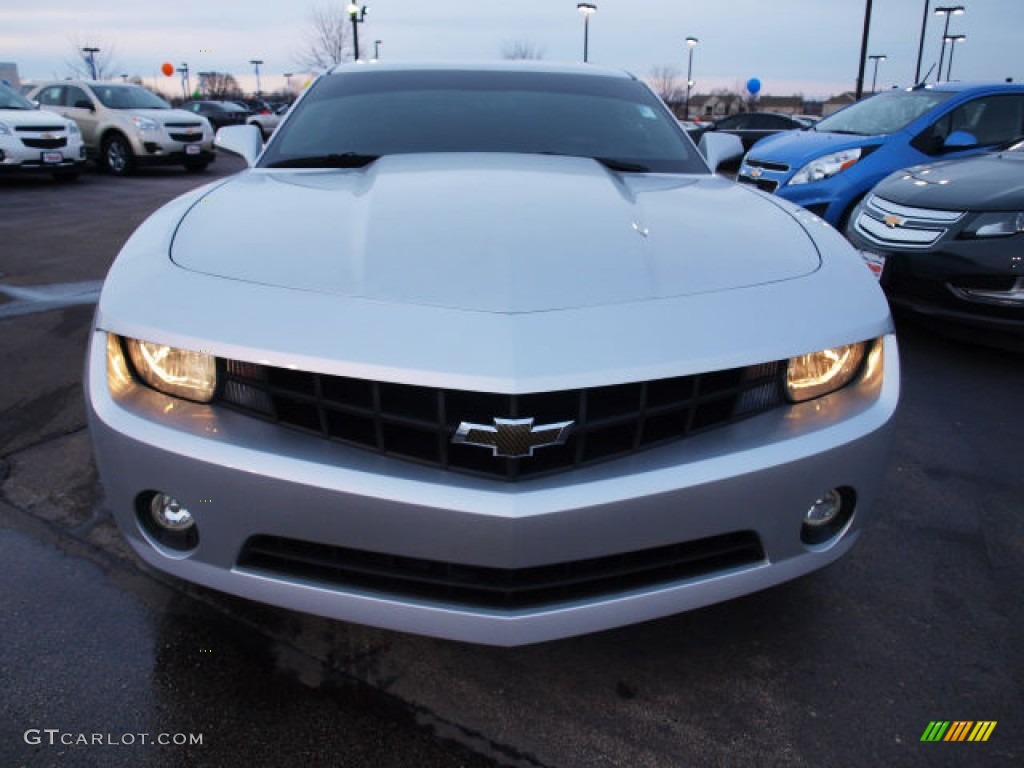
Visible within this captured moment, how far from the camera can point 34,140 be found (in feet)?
37.6

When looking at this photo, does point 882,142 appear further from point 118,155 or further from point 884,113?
point 118,155

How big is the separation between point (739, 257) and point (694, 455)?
58 centimetres

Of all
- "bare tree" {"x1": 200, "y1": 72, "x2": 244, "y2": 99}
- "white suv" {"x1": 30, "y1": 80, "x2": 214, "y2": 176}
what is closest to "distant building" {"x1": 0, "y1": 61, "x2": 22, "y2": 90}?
"white suv" {"x1": 30, "y1": 80, "x2": 214, "y2": 176}

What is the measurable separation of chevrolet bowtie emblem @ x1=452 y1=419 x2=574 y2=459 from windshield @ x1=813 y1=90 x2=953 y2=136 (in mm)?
6524

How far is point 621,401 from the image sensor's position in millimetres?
1568

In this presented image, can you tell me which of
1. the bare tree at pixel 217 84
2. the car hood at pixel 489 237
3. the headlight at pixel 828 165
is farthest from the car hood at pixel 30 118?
the bare tree at pixel 217 84

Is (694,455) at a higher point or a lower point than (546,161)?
lower

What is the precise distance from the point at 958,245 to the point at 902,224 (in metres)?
0.43

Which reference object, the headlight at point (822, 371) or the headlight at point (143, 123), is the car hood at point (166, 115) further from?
the headlight at point (822, 371)

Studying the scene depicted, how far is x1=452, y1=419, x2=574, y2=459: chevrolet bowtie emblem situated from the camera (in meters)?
1.47

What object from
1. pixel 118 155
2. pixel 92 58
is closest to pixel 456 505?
pixel 118 155

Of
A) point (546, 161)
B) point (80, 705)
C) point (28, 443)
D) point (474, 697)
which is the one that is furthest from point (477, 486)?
point (28, 443)

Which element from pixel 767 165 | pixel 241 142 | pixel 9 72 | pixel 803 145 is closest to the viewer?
pixel 241 142

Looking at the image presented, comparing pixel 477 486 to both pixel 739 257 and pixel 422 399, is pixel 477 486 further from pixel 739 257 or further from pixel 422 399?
pixel 739 257
